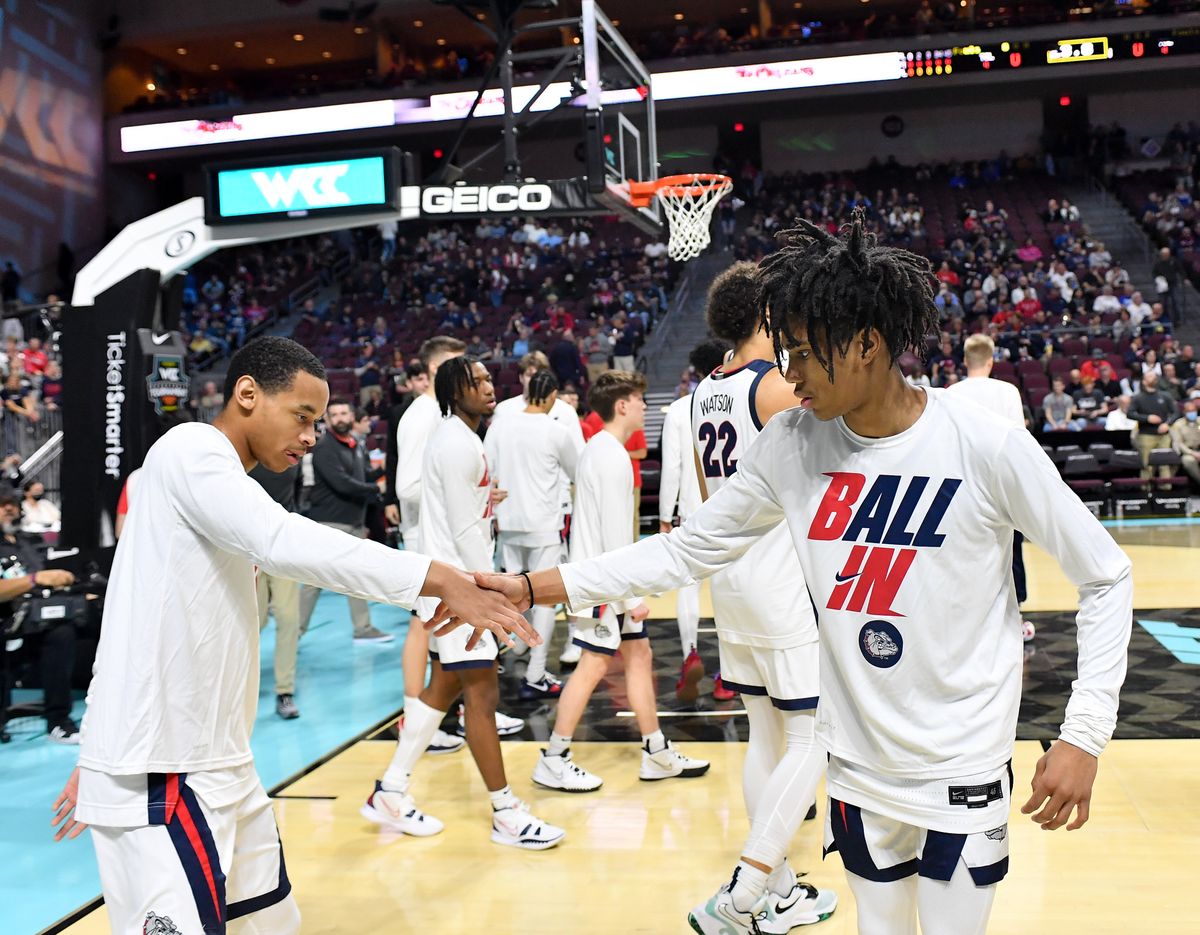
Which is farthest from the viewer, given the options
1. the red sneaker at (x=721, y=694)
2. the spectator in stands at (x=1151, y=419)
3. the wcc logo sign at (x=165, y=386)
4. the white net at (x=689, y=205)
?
the spectator in stands at (x=1151, y=419)

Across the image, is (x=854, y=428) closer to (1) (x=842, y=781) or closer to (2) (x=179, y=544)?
(1) (x=842, y=781)

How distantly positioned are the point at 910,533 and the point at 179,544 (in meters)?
1.50

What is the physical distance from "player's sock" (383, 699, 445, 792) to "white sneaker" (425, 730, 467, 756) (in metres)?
1.13

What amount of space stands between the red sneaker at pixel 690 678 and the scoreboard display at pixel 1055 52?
1932cm

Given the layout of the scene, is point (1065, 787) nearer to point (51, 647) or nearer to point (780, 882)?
point (780, 882)

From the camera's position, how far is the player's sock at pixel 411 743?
4.42 meters

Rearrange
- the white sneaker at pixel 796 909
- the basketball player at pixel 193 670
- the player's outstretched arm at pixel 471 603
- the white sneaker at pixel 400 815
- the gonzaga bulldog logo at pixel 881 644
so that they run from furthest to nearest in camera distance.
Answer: the white sneaker at pixel 400 815 < the white sneaker at pixel 796 909 < the player's outstretched arm at pixel 471 603 < the basketball player at pixel 193 670 < the gonzaga bulldog logo at pixel 881 644

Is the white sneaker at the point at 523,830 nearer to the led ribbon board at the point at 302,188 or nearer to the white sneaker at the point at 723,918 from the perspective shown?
the white sneaker at the point at 723,918

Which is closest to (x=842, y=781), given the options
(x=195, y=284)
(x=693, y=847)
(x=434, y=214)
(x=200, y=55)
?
(x=693, y=847)

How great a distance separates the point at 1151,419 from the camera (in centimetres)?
1322

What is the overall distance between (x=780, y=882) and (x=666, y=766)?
4.67 feet

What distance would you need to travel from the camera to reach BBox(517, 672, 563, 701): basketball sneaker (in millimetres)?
6400

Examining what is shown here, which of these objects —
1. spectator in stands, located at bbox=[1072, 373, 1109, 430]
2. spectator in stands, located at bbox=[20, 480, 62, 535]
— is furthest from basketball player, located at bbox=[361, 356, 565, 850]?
spectator in stands, located at bbox=[1072, 373, 1109, 430]

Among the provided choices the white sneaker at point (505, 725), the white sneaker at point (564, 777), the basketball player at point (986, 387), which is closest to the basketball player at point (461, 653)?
the white sneaker at point (564, 777)
